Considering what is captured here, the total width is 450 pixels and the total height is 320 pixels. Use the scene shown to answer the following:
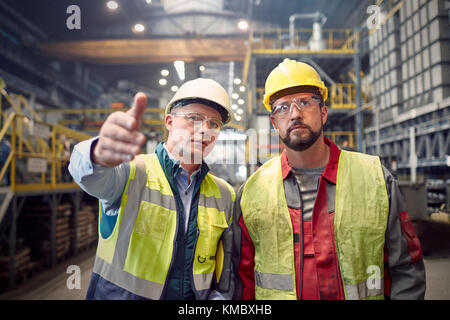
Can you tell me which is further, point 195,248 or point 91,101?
point 91,101

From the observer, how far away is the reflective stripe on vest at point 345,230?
143 centimetres

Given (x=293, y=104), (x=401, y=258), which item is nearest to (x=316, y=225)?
(x=401, y=258)

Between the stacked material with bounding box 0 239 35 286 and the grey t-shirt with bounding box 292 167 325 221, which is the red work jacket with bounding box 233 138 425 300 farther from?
the stacked material with bounding box 0 239 35 286

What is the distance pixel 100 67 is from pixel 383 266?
254cm

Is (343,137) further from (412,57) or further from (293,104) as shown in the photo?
(412,57)

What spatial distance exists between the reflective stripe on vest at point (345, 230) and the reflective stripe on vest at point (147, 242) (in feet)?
0.98

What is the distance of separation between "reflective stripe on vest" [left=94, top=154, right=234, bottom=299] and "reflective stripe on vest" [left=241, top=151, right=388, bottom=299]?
299 mm

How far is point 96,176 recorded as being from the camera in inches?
46.2

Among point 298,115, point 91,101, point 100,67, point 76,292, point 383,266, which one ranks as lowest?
point 76,292

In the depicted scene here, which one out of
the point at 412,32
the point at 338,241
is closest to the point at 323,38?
the point at 412,32

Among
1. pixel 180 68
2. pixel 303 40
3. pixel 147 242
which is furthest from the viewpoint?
pixel 303 40

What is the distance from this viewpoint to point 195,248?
1493mm

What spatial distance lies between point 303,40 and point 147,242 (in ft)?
6.41
